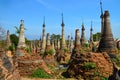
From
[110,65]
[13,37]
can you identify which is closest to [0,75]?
[110,65]

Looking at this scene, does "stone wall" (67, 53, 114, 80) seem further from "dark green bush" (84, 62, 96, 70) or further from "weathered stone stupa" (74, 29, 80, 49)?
"weathered stone stupa" (74, 29, 80, 49)

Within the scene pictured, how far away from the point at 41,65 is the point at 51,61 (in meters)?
11.8

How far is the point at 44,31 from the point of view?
124 feet

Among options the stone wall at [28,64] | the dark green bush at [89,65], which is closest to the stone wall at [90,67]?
the dark green bush at [89,65]

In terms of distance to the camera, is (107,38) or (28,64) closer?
(28,64)

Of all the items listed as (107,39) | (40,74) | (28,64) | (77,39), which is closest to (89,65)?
(40,74)

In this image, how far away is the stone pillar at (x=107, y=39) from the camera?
84.4 ft

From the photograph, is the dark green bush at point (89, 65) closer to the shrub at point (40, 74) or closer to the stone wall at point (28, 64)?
the shrub at point (40, 74)

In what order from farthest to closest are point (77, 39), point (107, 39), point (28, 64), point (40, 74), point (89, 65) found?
1. point (77, 39)
2. point (107, 39)
3. point (28, 64)
4. point (40, 74)
5. point (89, 65)

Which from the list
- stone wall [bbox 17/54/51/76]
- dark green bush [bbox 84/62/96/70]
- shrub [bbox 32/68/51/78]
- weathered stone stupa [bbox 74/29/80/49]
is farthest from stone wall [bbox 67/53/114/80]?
weathered stone stupa [bbox 74/29/80/49]

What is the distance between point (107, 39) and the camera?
26.0 metres

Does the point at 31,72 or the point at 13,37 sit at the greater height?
the point at 13,37

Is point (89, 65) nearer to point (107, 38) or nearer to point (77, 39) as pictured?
point (107, 38)

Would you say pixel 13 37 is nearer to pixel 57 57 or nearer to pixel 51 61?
pixel 57 57
